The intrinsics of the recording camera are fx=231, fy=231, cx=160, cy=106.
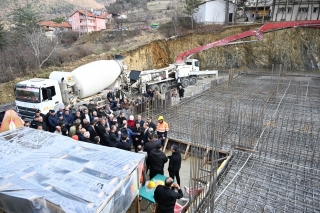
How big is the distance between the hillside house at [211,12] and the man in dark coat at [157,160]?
2573cm

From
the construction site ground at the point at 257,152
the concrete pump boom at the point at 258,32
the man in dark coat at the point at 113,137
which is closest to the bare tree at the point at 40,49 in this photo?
the concrete pump boom at the point at 258,32

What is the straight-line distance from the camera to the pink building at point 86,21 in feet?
137

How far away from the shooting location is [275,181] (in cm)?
479

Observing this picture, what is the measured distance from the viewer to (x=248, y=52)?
21.5 m

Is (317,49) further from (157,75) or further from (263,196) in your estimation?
(263,196)

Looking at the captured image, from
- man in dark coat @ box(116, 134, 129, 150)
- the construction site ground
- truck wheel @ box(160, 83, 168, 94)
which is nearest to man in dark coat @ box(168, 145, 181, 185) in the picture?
the construction site ground

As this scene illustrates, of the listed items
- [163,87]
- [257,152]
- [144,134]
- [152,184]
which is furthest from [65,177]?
[163,87]

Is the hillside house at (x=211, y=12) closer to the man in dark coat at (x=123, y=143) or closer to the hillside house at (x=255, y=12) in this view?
the hillside house at (x=255, y=12)

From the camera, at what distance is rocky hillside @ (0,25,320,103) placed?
A: 778 inches

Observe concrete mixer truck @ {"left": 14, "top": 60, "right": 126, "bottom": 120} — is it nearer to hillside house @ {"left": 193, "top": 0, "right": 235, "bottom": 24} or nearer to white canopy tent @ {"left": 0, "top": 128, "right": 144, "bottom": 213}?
white canopy tent @ {"left": 0, "top": 128, "right": 144, "bottom": 213}

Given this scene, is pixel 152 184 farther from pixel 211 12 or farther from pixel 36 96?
pixel 211 12

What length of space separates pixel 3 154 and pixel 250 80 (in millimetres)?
14393

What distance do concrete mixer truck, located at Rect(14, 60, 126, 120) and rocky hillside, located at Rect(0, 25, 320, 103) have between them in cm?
727

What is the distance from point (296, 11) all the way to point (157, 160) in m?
27.1
